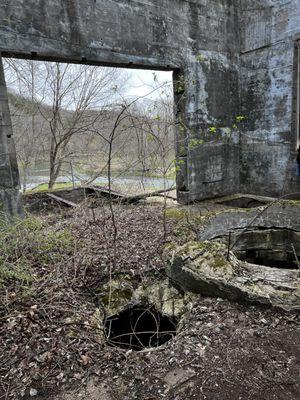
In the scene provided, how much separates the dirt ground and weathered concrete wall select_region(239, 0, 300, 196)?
4.84m

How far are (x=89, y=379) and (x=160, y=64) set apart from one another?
572cm

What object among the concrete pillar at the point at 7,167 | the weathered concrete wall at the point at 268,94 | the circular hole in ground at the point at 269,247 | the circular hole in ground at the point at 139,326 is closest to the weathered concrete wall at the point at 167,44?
the weathered concrete wall at the point at 268,94

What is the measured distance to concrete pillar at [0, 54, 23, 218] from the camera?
181 inches

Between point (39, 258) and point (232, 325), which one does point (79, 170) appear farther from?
point (232, 325)

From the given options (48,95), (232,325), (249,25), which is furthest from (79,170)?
(232,325)

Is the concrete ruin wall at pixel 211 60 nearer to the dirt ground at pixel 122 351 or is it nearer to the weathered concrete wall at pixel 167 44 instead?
the weathered concrete wall at pixel 167 44

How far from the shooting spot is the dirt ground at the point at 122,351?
2.15 meters

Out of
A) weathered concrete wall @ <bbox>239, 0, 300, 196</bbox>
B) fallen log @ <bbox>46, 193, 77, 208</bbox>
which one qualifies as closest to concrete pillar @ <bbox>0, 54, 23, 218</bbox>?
fallen log @ <bbox>46, 193, 77, 208</bbox>

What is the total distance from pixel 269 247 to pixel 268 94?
3745mm

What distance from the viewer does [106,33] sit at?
17.5 ft

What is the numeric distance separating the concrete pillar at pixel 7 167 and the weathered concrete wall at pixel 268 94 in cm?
553

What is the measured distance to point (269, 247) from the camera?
541cm

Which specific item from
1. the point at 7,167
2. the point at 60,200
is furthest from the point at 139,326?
the point at 60,200

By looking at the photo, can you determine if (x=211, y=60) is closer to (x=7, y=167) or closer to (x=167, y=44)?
(x=167, y=44)
